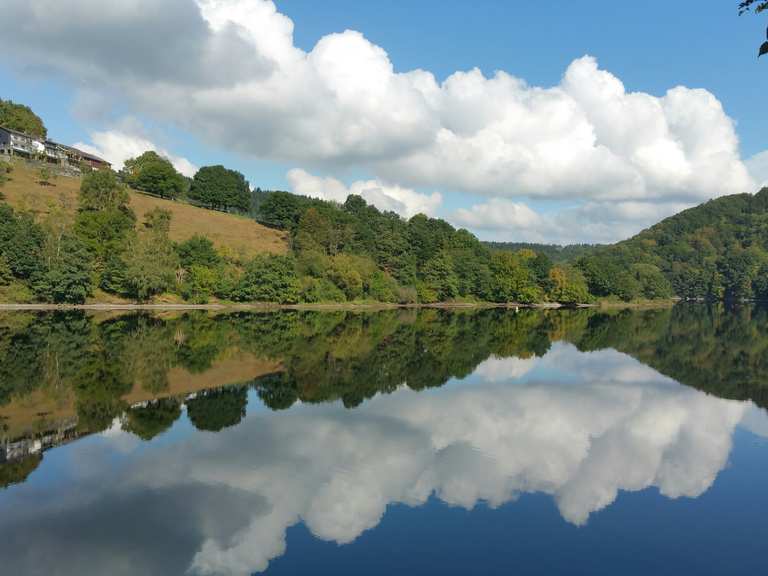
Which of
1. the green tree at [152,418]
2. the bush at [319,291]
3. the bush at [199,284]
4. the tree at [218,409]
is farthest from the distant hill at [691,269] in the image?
the green tree at [152,418]

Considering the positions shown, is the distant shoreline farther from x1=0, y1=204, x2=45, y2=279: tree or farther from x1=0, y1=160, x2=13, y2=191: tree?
x1=0, y1=160, x2=13, y2=191: tree

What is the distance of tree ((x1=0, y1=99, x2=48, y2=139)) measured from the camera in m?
121

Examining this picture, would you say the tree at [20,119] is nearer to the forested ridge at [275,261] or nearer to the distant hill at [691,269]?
the forested ridge at [275,261]

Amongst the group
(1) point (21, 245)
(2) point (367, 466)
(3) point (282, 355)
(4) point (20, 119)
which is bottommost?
(3) point (282, 355)

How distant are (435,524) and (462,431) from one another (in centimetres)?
781

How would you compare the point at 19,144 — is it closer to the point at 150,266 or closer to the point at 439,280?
the point at 150,266

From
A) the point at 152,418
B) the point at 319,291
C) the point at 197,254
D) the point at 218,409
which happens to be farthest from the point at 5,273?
the point at 152,418

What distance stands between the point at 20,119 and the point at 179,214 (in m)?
49.1

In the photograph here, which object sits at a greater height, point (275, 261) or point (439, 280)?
point (275, 261)

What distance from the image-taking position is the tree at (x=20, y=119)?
398 feet

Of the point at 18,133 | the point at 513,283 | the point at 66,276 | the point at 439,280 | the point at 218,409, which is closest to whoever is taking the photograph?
the point at 218,409

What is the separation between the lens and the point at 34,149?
372 feet

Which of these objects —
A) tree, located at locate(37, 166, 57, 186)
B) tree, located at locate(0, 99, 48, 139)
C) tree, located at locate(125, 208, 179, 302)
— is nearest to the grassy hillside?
tree, located at locate(37, 166, 57, 186)

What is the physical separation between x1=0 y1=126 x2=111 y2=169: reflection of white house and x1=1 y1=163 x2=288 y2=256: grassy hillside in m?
9.60
